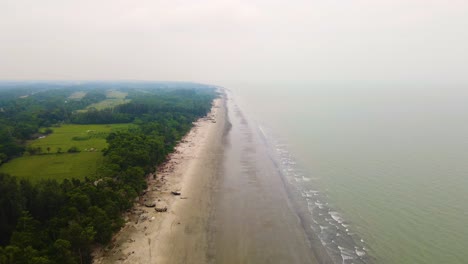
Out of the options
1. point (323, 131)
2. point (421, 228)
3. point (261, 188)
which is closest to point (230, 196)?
point (261, 188)

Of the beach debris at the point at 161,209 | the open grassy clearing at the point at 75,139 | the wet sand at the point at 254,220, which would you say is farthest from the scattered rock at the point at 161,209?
the open grassy clearing at the point at 75,139

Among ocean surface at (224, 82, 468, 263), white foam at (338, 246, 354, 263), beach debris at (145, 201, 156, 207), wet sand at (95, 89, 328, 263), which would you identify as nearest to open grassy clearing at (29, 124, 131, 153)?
wet sand at (95, 89, 328, 263)

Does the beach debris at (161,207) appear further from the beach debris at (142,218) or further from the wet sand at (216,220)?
the beach debris at (142,218)

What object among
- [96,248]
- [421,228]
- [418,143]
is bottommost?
[96,248]

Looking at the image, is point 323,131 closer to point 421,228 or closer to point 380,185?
point 380,185

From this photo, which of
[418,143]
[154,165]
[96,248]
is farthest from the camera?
[418,143]
